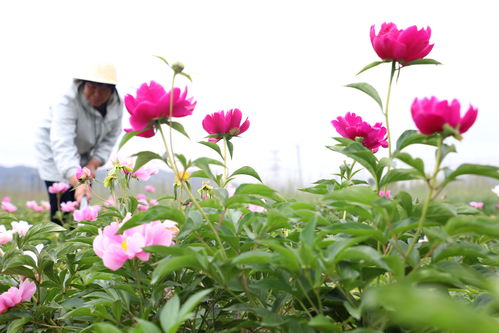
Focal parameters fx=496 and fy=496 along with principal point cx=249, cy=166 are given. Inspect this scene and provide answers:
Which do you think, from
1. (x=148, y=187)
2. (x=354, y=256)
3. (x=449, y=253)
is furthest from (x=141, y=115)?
(x=148, y=187)

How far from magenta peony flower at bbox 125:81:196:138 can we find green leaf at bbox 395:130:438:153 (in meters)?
0.33

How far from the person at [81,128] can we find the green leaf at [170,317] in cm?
247

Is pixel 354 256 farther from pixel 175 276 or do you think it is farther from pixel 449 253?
pixel 175 276

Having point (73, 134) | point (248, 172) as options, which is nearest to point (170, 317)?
point (248, 172)

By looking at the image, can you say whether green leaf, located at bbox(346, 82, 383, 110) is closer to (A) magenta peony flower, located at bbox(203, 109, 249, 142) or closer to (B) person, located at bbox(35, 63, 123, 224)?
(A) magenta peony flower, located at bbox(203, 109, 249, 142)

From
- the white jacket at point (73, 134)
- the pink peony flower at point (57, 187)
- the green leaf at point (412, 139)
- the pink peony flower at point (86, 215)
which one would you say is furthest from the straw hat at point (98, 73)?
the green leaf at point (412, 139)

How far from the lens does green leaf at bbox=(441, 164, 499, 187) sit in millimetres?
622

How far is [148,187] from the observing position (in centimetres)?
491

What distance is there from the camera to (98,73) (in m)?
3.28

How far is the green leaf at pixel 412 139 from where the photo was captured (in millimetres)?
694

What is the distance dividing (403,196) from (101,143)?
3.48m

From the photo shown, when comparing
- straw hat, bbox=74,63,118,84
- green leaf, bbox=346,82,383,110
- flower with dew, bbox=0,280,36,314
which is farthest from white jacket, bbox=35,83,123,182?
green leaf, bbox=346,82,383,110

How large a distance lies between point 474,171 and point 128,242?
0.50 metres

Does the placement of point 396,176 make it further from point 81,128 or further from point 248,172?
point 81,128
